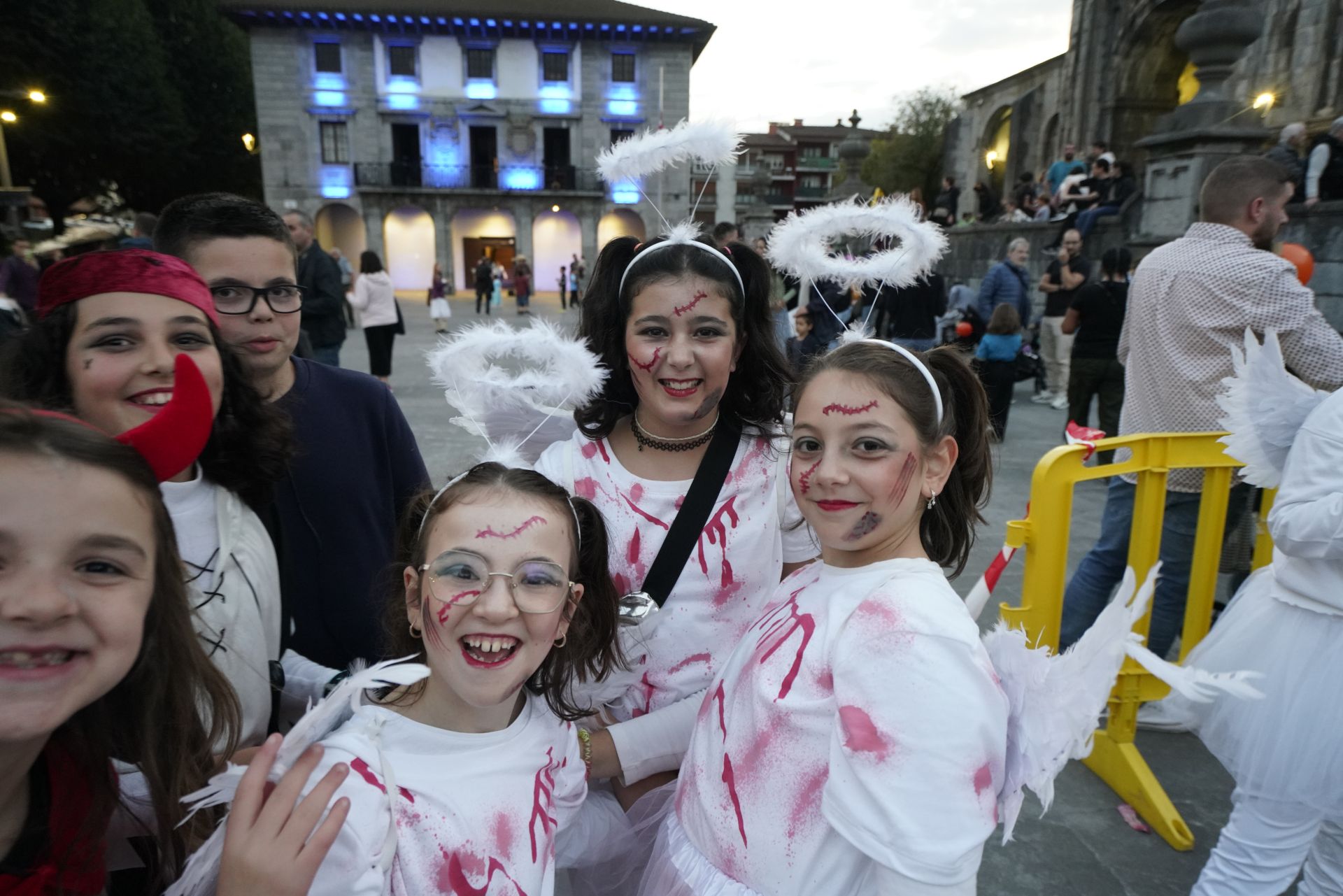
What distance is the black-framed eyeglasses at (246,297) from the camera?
1787mm

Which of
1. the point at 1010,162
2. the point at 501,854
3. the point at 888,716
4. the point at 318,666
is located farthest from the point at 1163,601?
the point at 1010,162

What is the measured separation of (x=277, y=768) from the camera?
1.18 meters

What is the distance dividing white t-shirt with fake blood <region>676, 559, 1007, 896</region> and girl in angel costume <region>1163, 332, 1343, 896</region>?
1.36m

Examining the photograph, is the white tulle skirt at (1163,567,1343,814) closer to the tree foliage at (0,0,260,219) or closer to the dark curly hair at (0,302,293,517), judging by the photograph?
the dark curly hair at (0,302,293,517)

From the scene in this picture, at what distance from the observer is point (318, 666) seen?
1709 millimetres

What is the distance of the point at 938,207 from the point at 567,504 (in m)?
13.8

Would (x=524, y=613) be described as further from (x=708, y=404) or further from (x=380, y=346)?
(x=380, y=346)

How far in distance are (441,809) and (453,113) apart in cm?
3380

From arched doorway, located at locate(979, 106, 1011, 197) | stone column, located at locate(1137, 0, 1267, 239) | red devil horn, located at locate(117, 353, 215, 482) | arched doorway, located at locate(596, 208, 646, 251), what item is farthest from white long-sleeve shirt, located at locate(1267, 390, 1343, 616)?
arched doorway, located at locate(596, 208, 646, 251)

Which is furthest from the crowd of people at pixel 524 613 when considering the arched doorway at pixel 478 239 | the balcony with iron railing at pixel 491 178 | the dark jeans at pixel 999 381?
the arched doorway at pixel 478 239

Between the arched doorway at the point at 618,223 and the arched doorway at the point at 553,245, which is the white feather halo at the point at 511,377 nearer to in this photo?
the arched doorway at the point at 618,223

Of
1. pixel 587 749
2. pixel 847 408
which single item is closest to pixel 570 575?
pixel 587 749

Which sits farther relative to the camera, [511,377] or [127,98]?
[127,98]

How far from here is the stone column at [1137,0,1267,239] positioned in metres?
5.62
